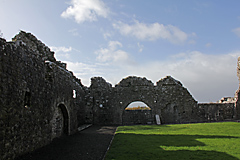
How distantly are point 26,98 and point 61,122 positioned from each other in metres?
3.85

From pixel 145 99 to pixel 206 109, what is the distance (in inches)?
231

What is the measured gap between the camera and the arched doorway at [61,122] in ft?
28.5

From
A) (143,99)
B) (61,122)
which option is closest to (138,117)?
(143,99)

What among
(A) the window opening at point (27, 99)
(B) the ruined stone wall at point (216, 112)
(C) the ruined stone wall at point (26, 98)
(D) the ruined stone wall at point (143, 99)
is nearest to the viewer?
(C) the ruined stone wall at point (26, 98)

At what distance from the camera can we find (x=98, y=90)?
17859 millimetres

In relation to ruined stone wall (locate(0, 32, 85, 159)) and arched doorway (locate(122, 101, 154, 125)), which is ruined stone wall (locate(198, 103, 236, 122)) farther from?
ruined stone wall (locate(0, 32, 85, 159))

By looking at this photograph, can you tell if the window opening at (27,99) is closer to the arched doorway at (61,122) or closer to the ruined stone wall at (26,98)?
the ruined stone wall at (26,98)

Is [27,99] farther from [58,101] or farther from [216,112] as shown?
[216,112]

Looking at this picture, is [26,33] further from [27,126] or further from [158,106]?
[158,106]

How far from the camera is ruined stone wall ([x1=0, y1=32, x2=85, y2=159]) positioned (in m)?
4.64

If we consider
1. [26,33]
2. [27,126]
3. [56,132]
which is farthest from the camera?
[26,33]

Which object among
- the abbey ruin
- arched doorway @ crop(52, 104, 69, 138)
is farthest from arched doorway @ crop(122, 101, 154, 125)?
arched doorway @ crop(52, 104, 69, 138)

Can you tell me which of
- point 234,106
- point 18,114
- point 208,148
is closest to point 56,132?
point 18,114

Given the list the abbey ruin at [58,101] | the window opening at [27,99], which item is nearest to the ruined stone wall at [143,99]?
the abbey ruin at [58,101]
